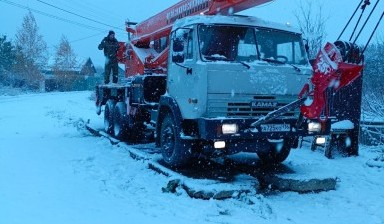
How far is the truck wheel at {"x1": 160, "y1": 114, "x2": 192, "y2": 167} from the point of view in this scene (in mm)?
6914

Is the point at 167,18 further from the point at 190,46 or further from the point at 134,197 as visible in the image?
the point at 134,197

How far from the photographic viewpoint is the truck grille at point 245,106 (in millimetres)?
6375

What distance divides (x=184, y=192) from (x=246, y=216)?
116 cm

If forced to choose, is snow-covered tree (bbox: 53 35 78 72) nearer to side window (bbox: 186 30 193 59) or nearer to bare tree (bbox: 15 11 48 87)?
bare tree (bbox: 15 11 48 87)

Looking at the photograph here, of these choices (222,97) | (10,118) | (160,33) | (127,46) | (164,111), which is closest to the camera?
(222,97)

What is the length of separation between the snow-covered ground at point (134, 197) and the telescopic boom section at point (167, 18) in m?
2.50

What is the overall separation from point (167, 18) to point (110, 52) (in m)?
3.41

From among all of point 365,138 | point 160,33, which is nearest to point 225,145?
point 160,33

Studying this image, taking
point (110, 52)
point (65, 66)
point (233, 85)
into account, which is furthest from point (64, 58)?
point (233, 85)

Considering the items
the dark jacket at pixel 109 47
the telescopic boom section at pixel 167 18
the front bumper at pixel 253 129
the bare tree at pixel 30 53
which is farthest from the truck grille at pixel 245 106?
the bare tree at pixel 30 53

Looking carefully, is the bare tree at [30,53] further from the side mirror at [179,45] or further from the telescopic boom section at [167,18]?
the side mirror at [179,45]

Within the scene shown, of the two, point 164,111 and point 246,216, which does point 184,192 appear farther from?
point 164,111

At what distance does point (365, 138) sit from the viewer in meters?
10.7

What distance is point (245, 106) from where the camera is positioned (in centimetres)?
649
